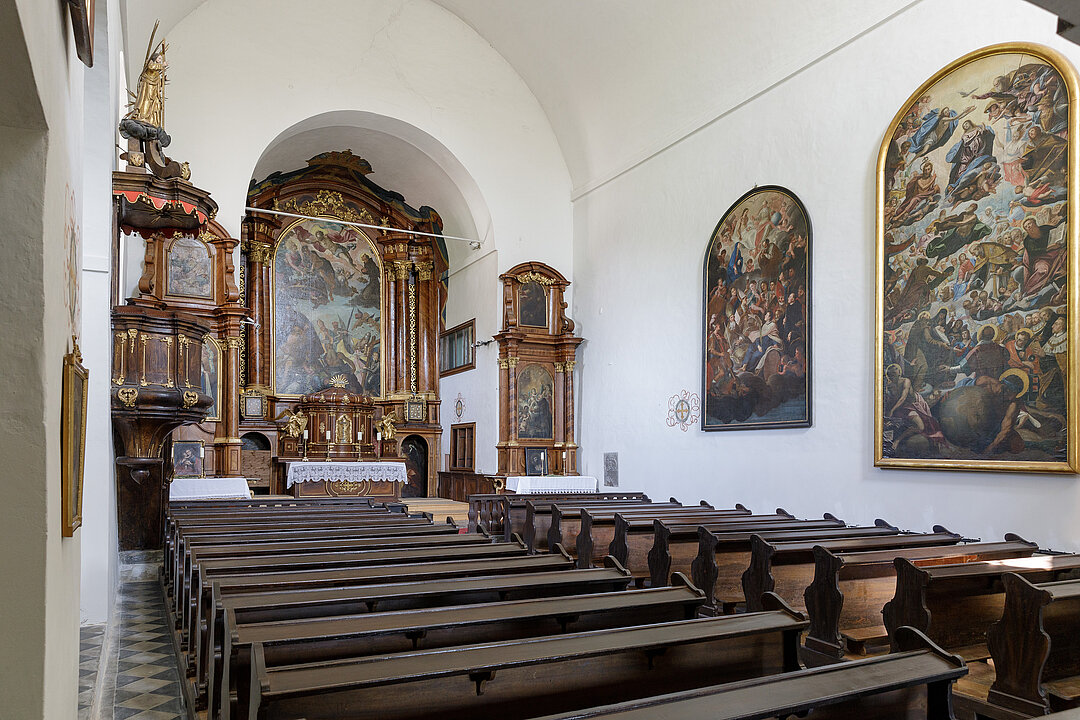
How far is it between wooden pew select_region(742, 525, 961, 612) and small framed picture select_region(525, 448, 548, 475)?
815 cm

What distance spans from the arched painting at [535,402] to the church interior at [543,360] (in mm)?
89

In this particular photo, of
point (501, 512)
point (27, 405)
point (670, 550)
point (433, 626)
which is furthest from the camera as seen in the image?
point (501, 512)

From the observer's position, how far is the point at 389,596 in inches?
143

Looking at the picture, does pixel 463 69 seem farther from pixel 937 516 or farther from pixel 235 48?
pixel 937 516

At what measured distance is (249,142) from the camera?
12875mm

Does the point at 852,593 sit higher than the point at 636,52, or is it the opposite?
the point at 636,52

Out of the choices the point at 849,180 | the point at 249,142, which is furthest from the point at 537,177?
the point at 849,180

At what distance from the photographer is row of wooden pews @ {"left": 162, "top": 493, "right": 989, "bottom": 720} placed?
238 cm

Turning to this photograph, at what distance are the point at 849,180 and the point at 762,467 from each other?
366 centimetres

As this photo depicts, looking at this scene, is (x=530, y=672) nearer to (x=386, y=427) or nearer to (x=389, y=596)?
(x=389, y=596)

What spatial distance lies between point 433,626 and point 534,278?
37.9 ft

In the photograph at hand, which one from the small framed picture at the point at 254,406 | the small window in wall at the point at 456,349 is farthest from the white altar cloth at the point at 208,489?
the small window in wall at the point at 456,349

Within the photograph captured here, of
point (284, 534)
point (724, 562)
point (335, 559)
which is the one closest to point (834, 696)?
point (335, 559)

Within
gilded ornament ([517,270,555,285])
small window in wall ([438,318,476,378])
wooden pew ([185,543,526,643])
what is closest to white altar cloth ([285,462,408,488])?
small window in wall ([438,318,476,378])
